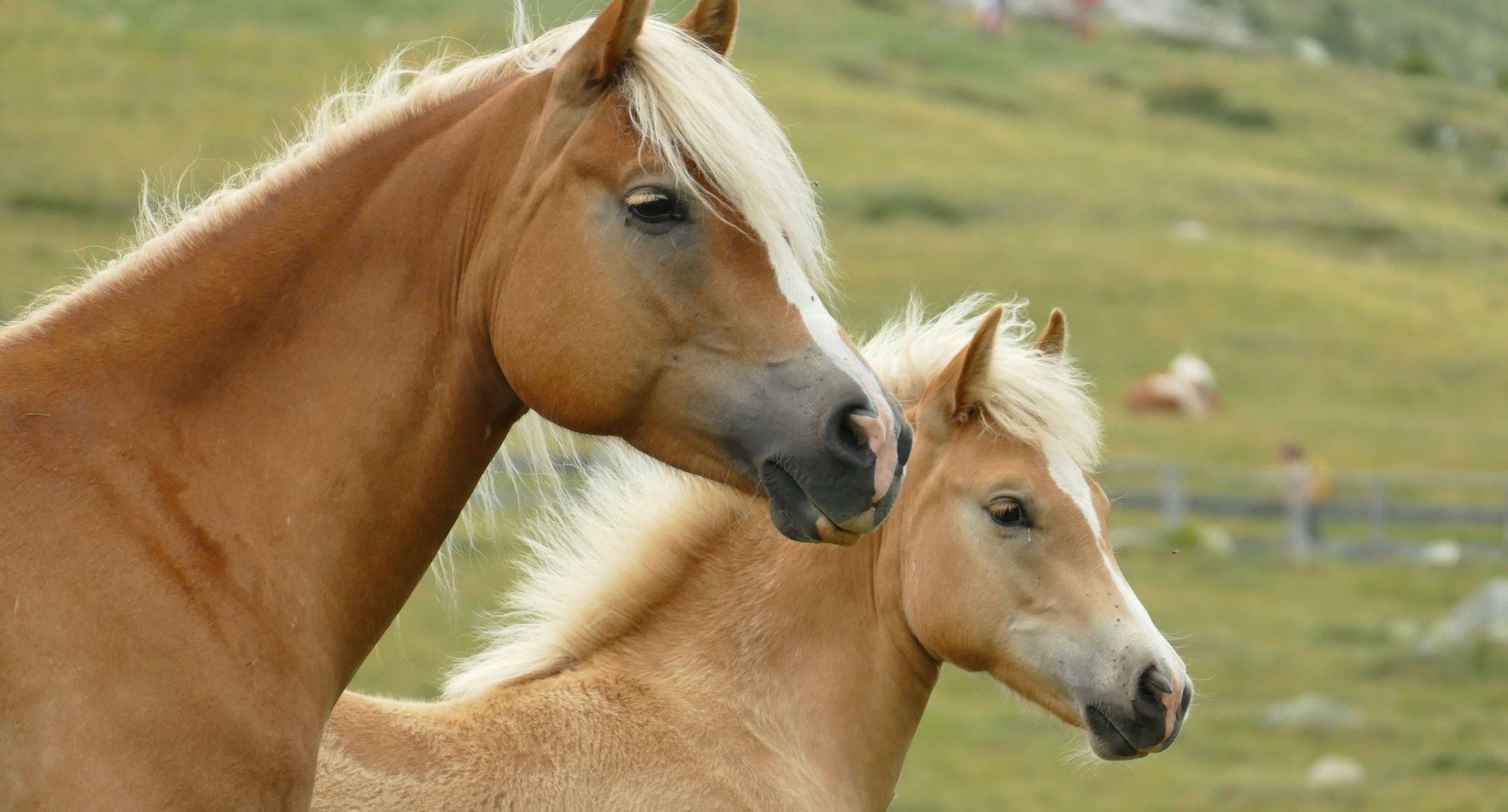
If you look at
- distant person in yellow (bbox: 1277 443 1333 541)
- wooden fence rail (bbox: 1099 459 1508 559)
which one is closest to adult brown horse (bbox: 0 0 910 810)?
wooden fence rail (bbox: 1099 459 1508 559)

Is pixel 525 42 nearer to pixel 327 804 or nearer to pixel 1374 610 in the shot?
pixel 327 804

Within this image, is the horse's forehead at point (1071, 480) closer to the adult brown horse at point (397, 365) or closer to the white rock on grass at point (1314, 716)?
the adult brown horse at point (397, 365)

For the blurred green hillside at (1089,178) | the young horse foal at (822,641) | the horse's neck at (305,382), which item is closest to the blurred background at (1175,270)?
the blurred green hillside at (1089,178)

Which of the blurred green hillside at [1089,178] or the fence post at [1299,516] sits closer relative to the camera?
the fence post at [1299,516]

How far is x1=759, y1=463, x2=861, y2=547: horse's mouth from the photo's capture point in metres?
2.77

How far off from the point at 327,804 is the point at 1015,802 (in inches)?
353

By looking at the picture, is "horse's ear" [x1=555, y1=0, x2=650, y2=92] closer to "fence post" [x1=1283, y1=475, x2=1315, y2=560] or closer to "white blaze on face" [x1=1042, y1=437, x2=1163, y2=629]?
"white blaze on face" [x1=1042, y1=437, x2=1163, y2=629]

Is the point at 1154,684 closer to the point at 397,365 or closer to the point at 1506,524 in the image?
the point at 397,365

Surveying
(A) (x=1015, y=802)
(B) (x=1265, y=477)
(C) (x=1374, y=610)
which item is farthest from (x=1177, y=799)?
(B) (x=1265, y=477)

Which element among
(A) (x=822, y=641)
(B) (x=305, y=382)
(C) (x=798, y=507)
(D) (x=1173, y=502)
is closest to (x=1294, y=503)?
(D) (x=1173, y=502)

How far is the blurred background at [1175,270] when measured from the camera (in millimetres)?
13766

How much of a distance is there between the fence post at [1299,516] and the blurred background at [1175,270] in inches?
3.3

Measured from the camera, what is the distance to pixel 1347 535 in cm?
2395

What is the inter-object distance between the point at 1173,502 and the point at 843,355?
67.3 feet
